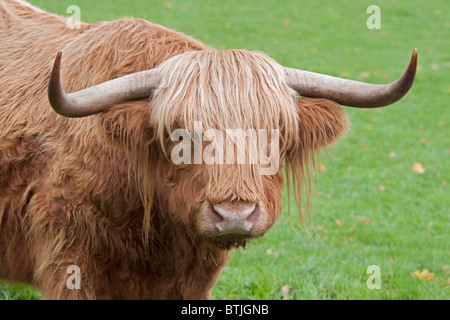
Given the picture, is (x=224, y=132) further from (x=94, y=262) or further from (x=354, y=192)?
(x=354, y=192)

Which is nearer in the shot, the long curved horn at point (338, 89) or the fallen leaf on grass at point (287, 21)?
the long curved horn at point (338, 89)

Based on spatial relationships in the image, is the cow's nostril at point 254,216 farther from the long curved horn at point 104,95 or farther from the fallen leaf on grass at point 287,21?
the fallen leaf on grass at point 287,21

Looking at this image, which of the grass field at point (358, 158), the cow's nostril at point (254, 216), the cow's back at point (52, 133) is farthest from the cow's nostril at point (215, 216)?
the grass field at point (358, 158)

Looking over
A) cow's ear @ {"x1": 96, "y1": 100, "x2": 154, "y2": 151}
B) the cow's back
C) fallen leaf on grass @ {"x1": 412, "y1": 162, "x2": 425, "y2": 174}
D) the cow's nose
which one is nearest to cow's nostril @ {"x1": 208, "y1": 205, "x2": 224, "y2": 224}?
the cow's nose

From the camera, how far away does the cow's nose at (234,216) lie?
2906 millimetres

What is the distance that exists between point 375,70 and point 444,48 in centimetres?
280

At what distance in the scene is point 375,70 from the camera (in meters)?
13.4

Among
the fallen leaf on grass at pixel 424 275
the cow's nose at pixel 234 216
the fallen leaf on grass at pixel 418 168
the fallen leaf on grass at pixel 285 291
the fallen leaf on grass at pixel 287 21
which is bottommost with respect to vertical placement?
the fallen leaf on grass at pixel 285 291

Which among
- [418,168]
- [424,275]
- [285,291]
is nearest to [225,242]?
[285,291]

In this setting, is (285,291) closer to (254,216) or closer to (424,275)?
(424,275)

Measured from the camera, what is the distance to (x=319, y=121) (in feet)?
11.0

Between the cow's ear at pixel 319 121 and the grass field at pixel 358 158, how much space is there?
2.41 ft

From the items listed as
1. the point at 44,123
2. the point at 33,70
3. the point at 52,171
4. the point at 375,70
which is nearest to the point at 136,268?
the point at 52,171

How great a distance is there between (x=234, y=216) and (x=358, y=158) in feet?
20.5
